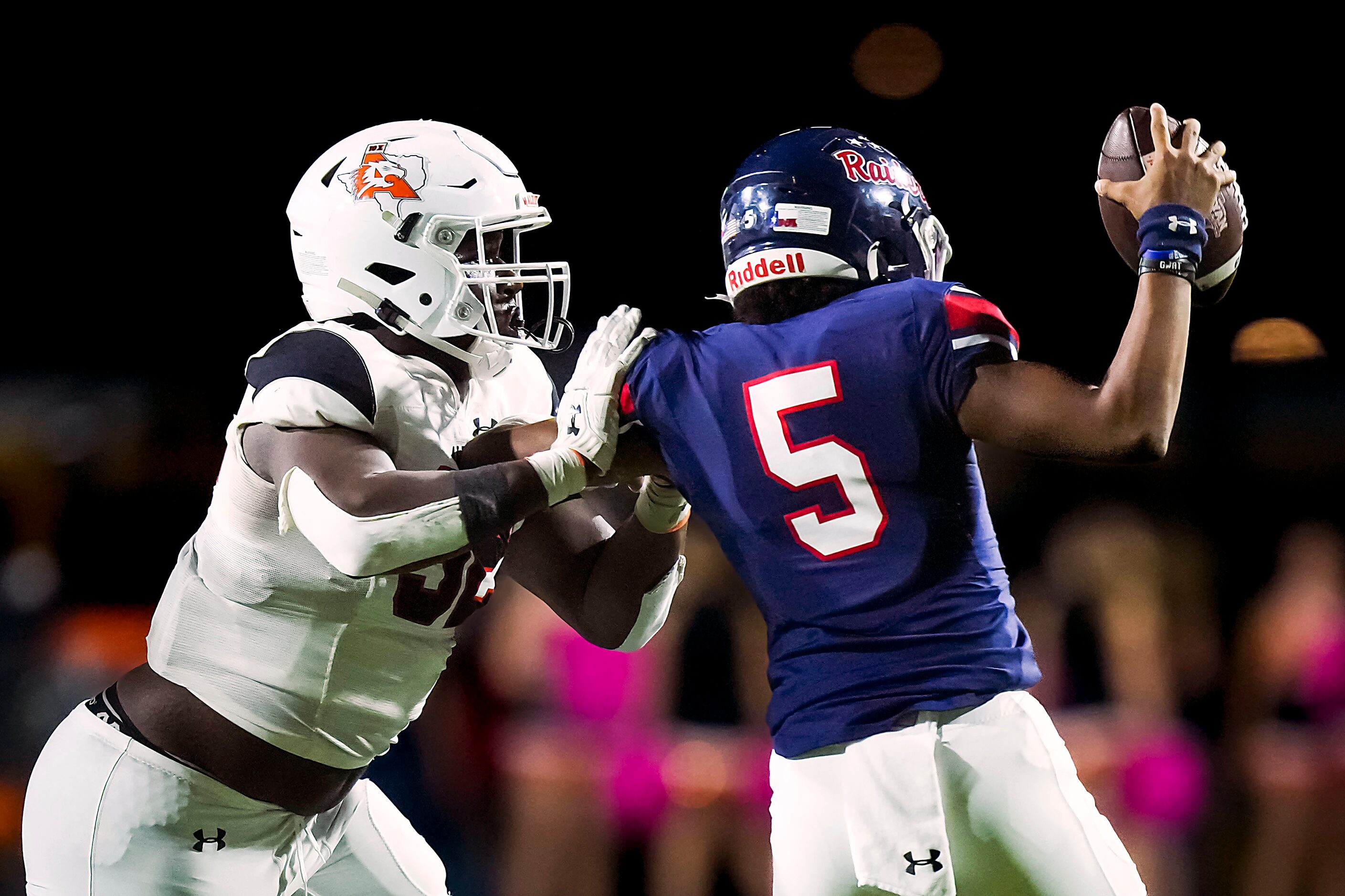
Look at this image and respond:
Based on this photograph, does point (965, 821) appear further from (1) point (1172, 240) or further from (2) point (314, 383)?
(2) point (314, 383)

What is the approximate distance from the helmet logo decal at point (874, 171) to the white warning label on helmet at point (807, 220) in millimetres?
98

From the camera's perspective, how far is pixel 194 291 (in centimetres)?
667

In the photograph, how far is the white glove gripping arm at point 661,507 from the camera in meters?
2.42

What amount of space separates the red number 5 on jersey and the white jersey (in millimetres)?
682

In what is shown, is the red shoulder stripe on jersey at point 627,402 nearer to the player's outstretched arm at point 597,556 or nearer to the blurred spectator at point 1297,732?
the player's outstretched arm at point 597,556

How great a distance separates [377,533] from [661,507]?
0.59 m

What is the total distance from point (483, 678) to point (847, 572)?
249cm

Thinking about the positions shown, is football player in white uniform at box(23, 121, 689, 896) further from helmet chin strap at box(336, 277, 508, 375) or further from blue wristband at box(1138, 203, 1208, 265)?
blue wristband at box(1138, 203, 1208, 265)

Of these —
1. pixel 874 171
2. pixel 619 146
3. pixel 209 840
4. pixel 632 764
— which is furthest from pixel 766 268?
pixel 619 146

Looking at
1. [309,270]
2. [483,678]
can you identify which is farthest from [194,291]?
[309,270]

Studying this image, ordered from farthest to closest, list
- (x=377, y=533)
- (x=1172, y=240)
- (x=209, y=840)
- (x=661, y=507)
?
(x=661, y=507) < (x=209, y=840) < (x=377, y=533) < (x=1172, y=240)

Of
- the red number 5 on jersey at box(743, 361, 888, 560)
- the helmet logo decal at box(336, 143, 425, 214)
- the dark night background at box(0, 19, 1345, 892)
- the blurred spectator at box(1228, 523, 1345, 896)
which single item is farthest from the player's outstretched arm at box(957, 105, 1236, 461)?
the dark night background at box(0, 19, 1345, 892)

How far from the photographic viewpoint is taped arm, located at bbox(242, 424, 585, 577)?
2066 millimetres

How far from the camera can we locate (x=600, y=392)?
2207 millimetres
